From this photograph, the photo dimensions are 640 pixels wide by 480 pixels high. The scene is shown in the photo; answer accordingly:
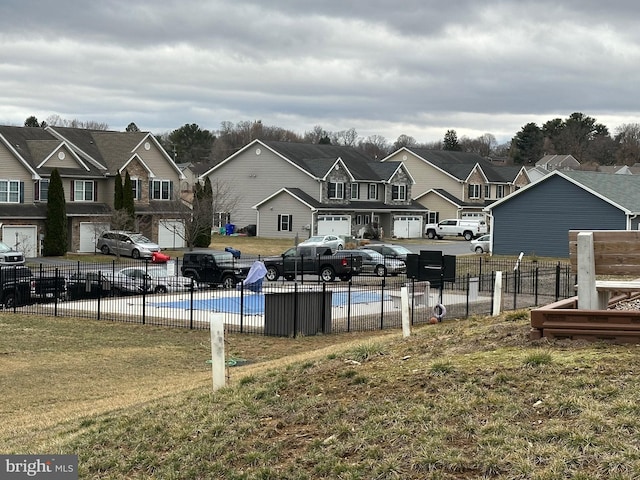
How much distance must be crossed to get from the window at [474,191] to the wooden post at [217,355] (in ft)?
254

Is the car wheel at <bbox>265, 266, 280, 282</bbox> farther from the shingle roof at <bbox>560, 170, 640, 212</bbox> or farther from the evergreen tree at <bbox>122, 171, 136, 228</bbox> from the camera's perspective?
the shingle roof at <bbox>560, 170, 640, 212</bbox>

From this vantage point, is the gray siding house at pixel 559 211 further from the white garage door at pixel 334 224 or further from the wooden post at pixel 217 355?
the wooden post at pixel 217 355

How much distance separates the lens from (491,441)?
7277mm

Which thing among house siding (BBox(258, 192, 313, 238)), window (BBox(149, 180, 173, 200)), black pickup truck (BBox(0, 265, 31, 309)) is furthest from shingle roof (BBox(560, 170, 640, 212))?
black pickup truck (BBox(0, 265, 31, 309))

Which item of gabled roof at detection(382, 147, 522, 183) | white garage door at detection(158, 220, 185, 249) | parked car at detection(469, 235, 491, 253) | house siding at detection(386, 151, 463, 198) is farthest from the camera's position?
gabled roof at detection(382, 147, 522, 183)

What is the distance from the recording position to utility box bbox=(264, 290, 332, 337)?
976 inches

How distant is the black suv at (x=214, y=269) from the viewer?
1524 inches

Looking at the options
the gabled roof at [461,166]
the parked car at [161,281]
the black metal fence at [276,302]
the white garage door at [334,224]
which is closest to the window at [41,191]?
the black metal fence at [276,302]

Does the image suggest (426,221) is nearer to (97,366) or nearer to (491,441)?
(97,366)

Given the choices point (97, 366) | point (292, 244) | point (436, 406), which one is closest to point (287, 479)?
point (436, 406)

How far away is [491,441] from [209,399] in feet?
12.8

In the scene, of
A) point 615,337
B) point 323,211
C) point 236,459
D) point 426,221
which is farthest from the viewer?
point 426,221

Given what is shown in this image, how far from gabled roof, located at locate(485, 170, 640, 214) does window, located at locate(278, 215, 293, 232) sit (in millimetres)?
20097

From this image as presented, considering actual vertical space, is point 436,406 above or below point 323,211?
below
